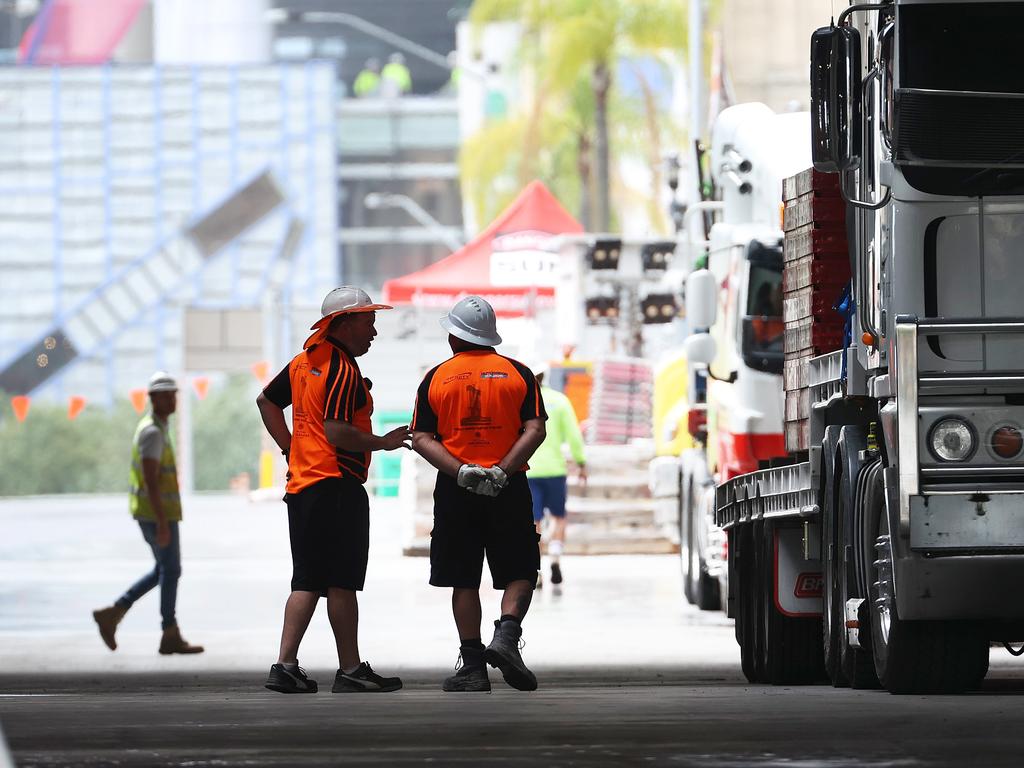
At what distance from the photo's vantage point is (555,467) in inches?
857

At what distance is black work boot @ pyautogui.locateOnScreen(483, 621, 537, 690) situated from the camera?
11023 millimetres

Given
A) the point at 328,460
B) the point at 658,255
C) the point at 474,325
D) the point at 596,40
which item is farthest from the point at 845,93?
the point at 596,40

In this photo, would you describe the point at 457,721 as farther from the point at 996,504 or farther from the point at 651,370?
the point at 651,370

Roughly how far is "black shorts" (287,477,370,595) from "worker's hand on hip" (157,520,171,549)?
444 cm

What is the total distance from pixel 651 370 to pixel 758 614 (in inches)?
941

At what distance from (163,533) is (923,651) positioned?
668 centimetres

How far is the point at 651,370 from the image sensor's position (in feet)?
119

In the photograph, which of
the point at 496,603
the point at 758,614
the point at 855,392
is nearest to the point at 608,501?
the point at 496,603

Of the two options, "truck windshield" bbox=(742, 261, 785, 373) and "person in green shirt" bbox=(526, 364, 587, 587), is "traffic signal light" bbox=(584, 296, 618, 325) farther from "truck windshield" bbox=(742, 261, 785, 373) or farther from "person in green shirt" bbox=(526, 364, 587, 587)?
"truck windshield" bbox=(742, 261, 785, 373)

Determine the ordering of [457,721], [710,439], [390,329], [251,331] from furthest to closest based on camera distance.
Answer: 1. [251,331]
2. [390,329]
3. [710,439]
4. [457,721]

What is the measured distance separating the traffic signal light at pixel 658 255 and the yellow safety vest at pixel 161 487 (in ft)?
69.0

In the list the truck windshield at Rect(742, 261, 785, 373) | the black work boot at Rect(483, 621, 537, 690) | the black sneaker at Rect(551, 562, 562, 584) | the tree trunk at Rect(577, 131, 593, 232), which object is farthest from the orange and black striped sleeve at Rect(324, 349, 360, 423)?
the tree trunk at Rect(577, 131, 593, 232)

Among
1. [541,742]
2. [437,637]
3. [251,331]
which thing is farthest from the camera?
[251,331]

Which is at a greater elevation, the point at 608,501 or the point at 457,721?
the point at 608,501
